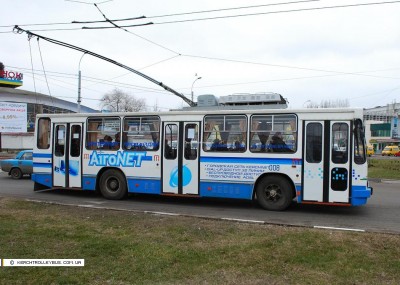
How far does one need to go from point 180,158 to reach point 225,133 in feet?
4.86

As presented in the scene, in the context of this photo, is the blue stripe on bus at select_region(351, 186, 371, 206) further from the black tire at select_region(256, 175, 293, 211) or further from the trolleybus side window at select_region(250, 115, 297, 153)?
the trolleybus side window at select_region(250, 115, 297, 153)

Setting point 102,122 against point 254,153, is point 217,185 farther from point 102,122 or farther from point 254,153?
point 102,122

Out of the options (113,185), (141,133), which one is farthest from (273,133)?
(113,185)

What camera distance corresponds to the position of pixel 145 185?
11.2 meters

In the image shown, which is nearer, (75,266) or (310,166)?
(75,266)

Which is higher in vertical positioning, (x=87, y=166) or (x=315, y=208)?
A: (x=87, y=166)

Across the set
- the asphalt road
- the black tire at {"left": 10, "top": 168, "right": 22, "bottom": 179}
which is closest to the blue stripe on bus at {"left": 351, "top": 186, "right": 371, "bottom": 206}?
the asphalt road

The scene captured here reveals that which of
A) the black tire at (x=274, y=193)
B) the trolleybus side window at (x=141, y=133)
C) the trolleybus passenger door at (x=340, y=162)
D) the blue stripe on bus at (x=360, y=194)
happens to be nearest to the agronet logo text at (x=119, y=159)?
the trolleybus side window at (x=141, y=133)

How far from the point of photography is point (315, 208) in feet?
34.0

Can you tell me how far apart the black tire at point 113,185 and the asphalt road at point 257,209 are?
27 centimetres

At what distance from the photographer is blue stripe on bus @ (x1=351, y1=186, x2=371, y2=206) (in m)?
9.08

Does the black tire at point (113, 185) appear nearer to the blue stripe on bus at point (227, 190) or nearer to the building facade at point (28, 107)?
the blue stripe on bus at point (227, 190)

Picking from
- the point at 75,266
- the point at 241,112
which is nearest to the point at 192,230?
the point at 75,266

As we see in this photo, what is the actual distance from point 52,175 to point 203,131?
5.45 meters
